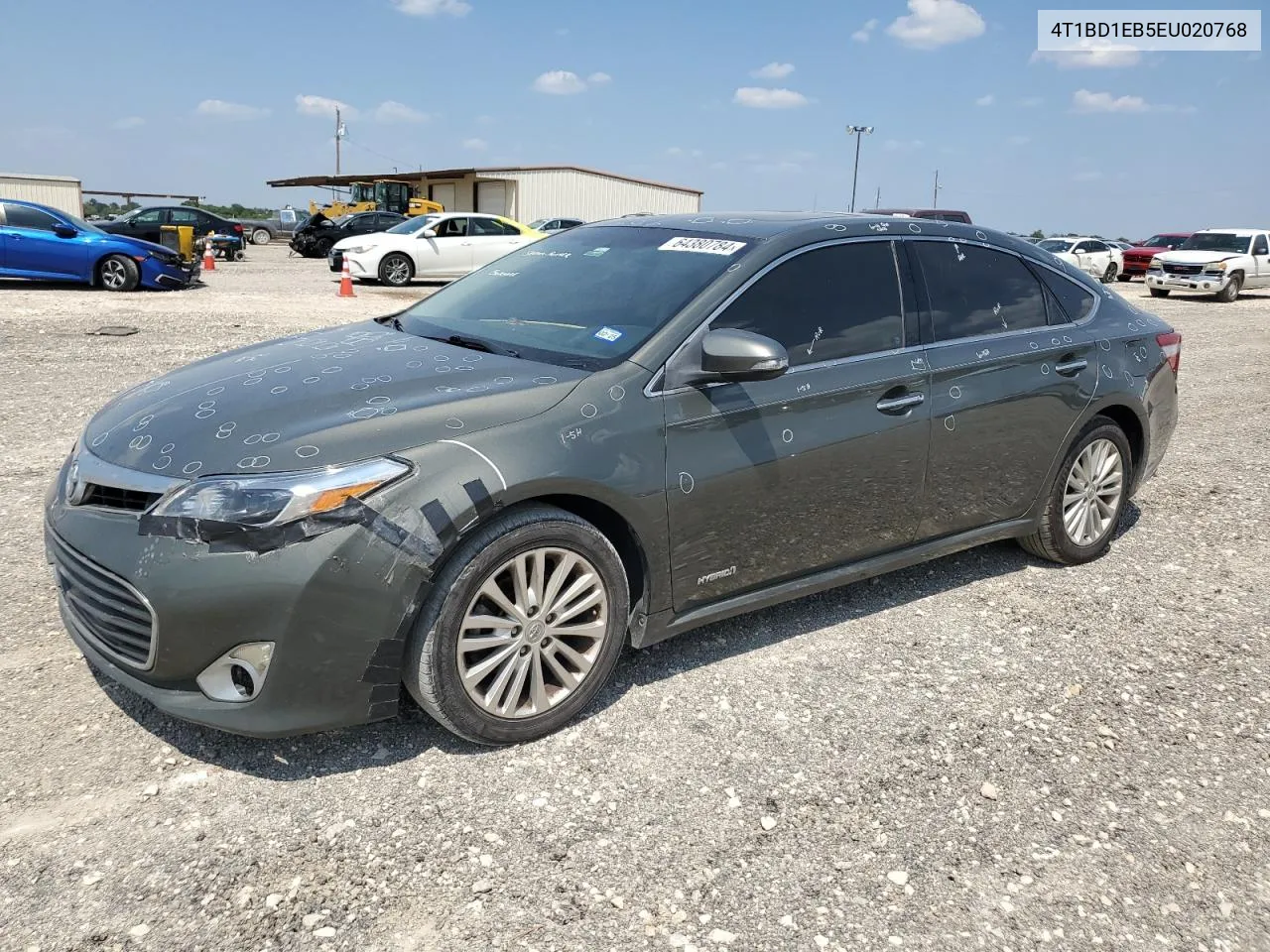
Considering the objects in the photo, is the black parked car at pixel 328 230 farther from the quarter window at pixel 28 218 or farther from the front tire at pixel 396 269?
the quarter window at pixel 28 218

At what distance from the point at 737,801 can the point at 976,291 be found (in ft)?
8.52

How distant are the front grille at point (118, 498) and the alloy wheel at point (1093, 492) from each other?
3.96 meters

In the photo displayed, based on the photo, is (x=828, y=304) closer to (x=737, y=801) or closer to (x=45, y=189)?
(x=737, y=801)

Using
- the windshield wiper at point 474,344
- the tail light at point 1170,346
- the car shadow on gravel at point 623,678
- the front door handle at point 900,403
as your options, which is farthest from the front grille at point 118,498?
the tail light at point 1170,346

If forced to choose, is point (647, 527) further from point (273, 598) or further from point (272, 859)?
point (272, 859)

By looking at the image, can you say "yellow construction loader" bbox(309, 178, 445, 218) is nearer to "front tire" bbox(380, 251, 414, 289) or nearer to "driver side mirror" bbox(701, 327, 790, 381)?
"front tire" bbox(380, 251, 414, 289)

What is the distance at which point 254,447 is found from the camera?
2.84 meters

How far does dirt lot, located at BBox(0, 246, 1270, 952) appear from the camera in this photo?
8.07 ft

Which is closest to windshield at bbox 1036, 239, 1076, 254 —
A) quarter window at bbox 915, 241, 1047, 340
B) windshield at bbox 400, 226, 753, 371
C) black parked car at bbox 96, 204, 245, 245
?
black parked car at bbox 96, 204, 245, 245

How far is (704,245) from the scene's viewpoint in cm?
388

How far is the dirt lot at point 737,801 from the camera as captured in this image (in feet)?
8.07

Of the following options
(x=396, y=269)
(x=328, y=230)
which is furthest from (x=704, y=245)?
(x=328, y=230)

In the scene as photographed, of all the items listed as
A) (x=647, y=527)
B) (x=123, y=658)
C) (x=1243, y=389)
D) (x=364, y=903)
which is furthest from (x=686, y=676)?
(x=1243, y=389)

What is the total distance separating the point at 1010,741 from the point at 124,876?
8.95 feet
